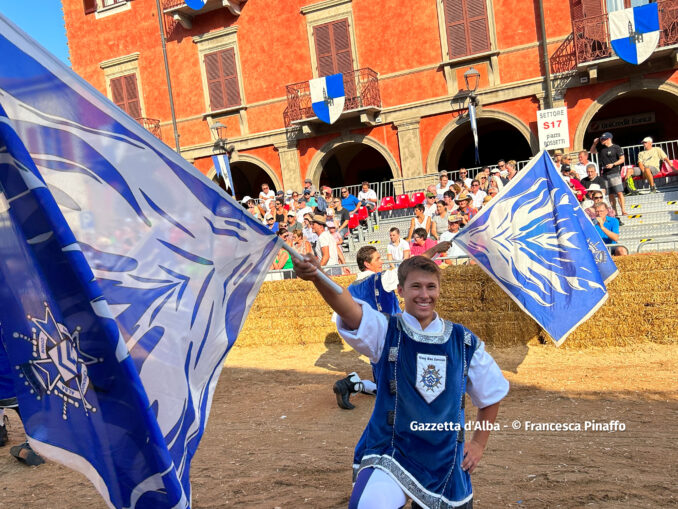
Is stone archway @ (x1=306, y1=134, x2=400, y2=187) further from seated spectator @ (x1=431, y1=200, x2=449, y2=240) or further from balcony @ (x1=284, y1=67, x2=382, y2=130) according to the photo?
seated spectator @ (x1=431, y1=200, x2=449, y2=240)

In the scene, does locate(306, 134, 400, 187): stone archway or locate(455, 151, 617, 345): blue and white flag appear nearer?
locate(455, 151, 617, 345): blue and white flag

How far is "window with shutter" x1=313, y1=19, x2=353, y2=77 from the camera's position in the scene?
21.3 m

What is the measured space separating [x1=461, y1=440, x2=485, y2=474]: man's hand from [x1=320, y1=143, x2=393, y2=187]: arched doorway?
2196 cm

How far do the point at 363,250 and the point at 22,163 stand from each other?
477cm

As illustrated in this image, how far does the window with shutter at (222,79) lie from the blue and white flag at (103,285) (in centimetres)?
2152

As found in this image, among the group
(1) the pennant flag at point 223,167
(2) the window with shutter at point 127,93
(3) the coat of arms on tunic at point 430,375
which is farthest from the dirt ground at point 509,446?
(2) the window with shutter at point 127,93

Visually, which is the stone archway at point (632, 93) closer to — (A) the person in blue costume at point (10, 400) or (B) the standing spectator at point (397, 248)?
(B) the standing spectator at point (397, 248)

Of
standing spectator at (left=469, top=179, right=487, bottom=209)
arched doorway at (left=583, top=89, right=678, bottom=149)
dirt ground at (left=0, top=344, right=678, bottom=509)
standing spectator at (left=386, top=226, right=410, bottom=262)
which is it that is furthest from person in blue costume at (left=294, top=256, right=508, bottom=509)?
arched doorway at (left=583, top=89, right=678, bottom=149)

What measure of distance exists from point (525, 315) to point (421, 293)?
6.64m

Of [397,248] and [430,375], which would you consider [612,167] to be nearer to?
[397,248]

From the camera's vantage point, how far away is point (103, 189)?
2408 mm

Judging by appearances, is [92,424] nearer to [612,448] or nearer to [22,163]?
[22,163]

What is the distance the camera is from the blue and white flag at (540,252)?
670 cm

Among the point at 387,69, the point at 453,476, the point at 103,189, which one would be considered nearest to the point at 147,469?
the point at 103,189
